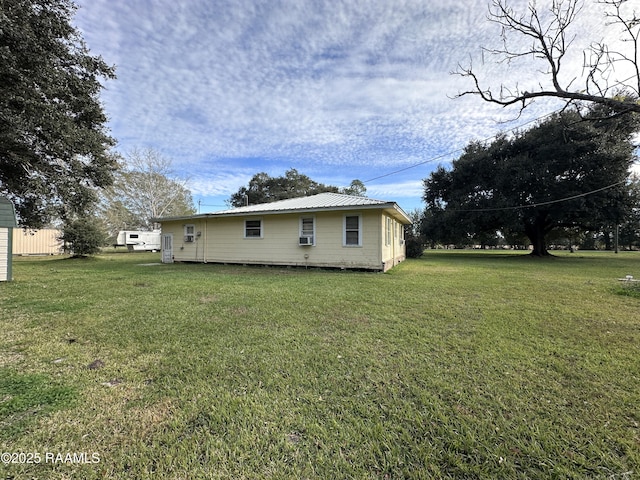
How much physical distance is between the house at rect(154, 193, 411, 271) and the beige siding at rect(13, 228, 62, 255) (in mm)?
16984

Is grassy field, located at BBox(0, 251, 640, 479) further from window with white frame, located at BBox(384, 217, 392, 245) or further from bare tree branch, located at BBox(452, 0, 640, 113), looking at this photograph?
window with white frame, located at BBox(384, 217, 392, 245)

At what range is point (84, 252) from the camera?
17344mm

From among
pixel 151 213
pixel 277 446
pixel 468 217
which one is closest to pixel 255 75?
pixel 277 446

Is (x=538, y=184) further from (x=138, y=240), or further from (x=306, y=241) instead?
(x=138, y=240)

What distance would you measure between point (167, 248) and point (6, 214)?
7.44 meters

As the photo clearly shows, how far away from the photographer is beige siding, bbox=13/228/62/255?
22.9 meters

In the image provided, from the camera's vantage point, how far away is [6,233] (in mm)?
7703

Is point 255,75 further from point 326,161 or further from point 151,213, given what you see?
point 151,213

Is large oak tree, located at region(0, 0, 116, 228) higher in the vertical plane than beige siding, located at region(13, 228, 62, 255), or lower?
higher

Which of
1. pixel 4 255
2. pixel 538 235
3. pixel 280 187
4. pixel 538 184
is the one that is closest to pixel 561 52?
pixel 4 255

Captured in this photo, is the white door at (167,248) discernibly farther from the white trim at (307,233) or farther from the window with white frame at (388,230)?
the window with white frame at (388,230)

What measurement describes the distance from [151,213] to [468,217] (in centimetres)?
3057

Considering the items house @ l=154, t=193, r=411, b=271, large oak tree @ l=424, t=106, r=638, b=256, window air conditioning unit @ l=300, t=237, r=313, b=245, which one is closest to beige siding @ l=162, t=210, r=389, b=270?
house @ l=154, t=193, r=411, b=271

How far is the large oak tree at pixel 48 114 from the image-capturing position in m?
7.49
